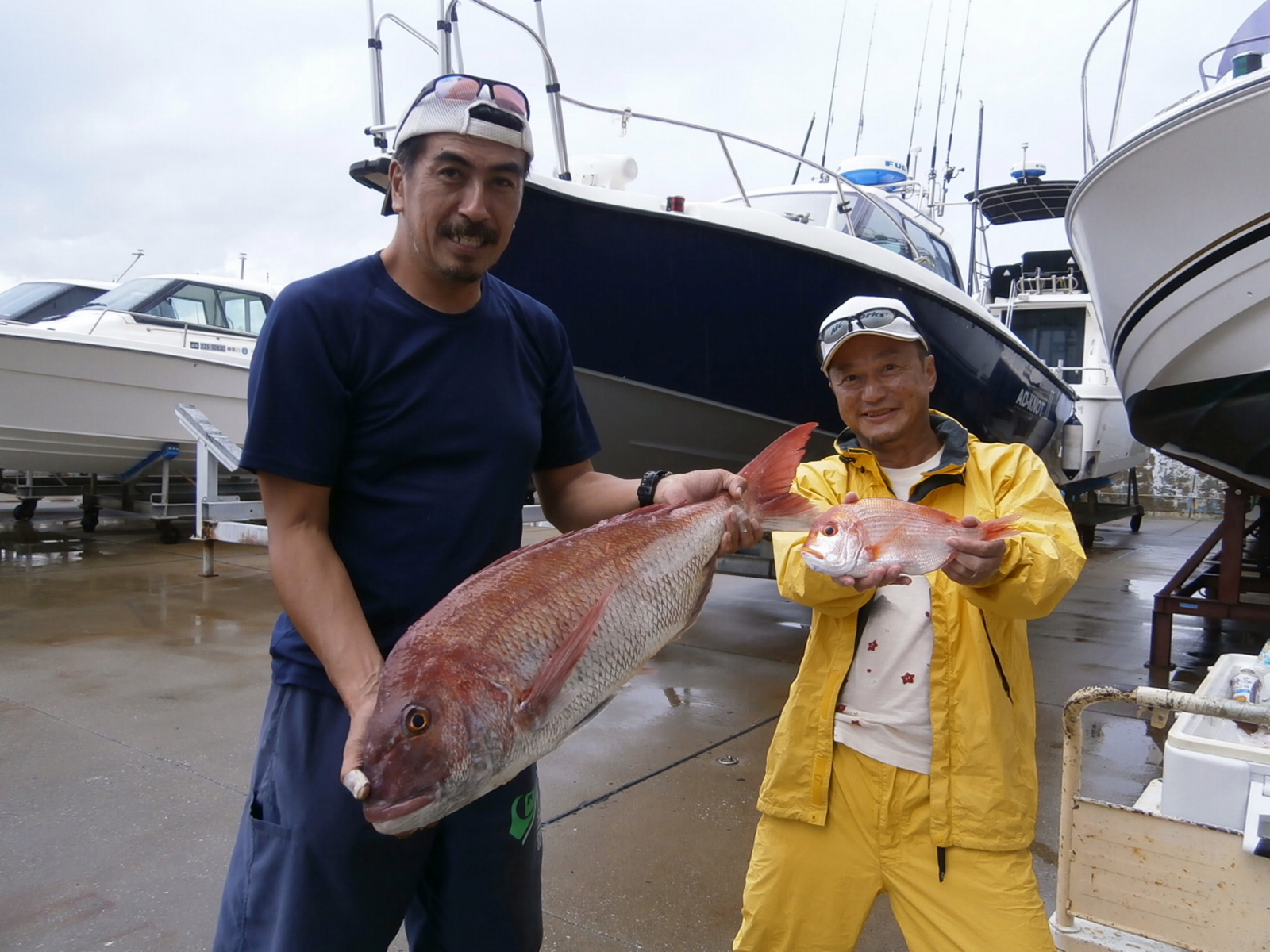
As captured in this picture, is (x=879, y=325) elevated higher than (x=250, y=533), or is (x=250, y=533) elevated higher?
(x=879, y=325)

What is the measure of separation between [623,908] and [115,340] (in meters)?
8.75

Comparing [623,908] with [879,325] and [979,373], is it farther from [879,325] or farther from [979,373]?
[979,373]

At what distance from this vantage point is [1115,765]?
3.66 metres

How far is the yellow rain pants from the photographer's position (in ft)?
5.58

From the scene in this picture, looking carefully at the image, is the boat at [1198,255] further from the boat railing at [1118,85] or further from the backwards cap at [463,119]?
the backwards cap at [463,119]

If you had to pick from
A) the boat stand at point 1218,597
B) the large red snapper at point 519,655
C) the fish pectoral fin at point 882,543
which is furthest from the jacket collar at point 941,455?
the boat stand at point 1218,597

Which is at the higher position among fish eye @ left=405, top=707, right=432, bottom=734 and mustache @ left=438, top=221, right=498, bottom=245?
mustache @ left=438, top=221, right=498, bottom=245

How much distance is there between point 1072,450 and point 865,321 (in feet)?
24.3

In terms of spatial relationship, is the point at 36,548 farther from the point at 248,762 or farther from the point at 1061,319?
the point at 1061,319

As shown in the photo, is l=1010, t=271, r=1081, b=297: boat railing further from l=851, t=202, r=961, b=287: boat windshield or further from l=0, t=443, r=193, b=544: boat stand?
l=0, t=443, r=193, b=544: boat stand

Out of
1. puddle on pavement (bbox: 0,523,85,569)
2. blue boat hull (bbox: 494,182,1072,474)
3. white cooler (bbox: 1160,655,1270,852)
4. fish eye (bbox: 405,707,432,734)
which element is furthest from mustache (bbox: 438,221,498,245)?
puddle on pavement (bbox: 0,523,85,569)

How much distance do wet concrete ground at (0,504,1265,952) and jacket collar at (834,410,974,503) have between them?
4.55 ft

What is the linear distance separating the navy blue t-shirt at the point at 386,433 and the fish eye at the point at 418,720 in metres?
0.39

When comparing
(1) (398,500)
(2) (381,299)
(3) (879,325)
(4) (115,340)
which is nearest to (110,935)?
(1) (398,500)
